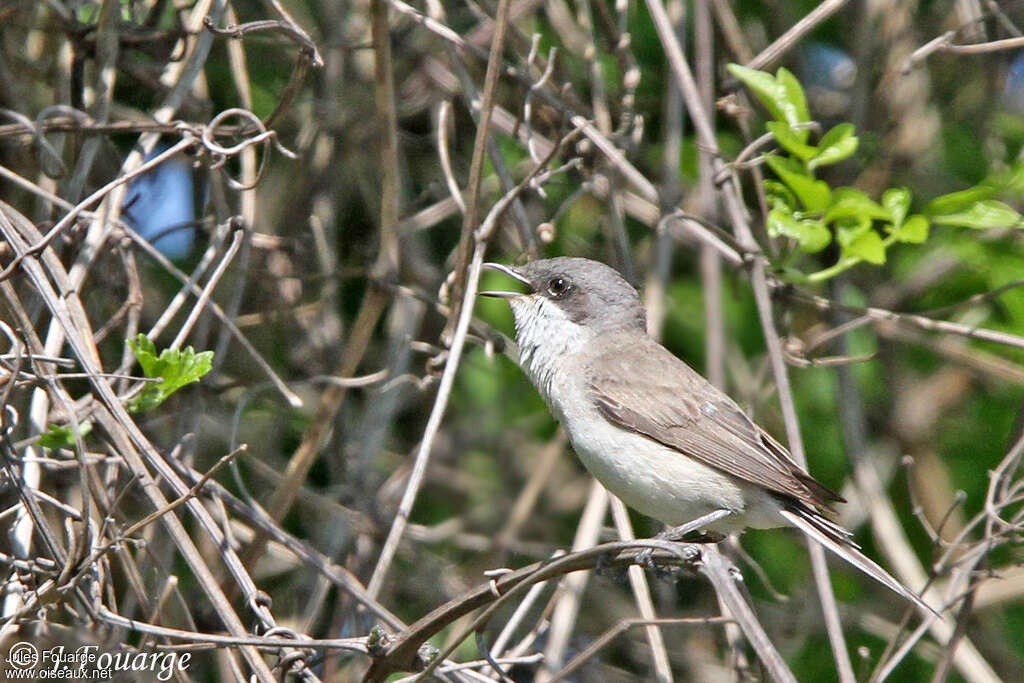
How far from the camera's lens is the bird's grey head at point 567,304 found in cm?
396

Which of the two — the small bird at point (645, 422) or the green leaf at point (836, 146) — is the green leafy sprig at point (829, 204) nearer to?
the green leaf at point (836, 146)

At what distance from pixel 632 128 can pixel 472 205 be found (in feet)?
3.71

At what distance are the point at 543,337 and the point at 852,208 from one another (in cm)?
117

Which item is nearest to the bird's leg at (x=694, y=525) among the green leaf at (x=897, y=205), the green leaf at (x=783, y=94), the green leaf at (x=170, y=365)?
the green leaf at (x=897, y=205)

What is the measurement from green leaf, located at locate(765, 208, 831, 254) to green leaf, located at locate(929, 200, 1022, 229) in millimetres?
416

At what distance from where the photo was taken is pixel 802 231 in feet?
11.0

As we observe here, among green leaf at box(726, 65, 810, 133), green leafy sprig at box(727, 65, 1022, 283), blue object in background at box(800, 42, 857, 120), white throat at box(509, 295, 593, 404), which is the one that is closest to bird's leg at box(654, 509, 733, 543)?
white throat at box(509, 295, 593, 404)

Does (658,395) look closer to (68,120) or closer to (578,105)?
(578,105)

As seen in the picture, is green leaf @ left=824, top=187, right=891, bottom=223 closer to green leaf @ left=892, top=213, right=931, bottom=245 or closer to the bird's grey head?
→ green leaf @ left=892, top=213, right=931, bottom=245

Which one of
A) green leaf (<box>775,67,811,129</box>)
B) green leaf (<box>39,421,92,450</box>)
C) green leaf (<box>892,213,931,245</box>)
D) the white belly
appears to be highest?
green leaf (<box>775,67,811,129</box>)

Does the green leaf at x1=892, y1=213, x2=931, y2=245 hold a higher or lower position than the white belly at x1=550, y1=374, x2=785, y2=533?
higher

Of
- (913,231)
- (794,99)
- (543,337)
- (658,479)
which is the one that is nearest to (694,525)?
(658,479)

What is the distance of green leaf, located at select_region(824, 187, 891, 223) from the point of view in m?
3.40

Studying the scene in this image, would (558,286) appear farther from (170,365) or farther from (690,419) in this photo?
(170,365)
